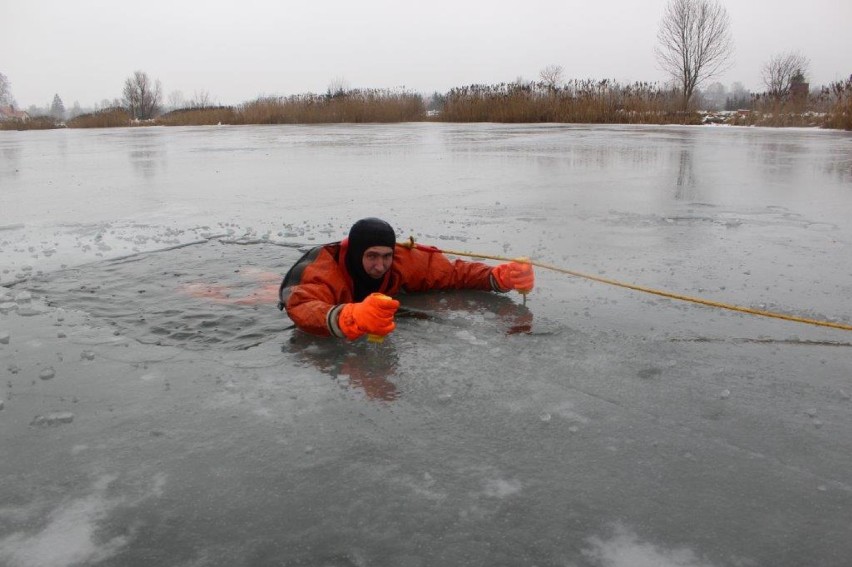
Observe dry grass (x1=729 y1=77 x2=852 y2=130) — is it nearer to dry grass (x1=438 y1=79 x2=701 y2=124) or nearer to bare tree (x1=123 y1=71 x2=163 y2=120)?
dry grass (x1=438 y1=79 x2=701 y2=124)

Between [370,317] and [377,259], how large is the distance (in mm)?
676

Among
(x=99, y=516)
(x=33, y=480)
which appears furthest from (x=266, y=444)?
(x=33, y=480)

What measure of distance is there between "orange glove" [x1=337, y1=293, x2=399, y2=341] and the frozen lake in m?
0.12

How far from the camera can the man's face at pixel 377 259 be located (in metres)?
3.29

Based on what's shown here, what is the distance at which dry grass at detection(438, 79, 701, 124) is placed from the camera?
79.4 feet

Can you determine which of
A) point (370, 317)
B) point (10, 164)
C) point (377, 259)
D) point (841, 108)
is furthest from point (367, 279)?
point (841, 108)

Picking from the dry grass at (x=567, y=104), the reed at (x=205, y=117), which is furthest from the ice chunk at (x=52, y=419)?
the reed at (x=205, y=117)

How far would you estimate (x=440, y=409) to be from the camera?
225cm

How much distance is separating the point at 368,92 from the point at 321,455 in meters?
28.0

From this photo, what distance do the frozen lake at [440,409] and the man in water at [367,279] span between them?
12 centimetres

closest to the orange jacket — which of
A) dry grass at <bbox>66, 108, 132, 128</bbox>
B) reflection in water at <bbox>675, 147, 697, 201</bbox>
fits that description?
reflection in water at <bbox>675, 147, 697, 201</bbox>

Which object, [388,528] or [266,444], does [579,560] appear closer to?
[388,528]

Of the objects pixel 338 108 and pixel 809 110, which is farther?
pixel 338 108

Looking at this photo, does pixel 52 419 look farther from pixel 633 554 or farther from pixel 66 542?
pixel 633 554
